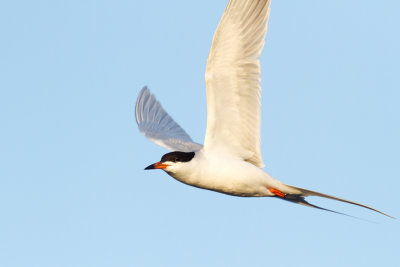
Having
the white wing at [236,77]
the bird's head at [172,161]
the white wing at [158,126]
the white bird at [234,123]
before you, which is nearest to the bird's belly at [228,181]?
the white bird at [234,123]

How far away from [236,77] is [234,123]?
0.77 meters

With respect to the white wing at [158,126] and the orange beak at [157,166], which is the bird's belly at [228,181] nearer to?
the orange beak at [157,166]

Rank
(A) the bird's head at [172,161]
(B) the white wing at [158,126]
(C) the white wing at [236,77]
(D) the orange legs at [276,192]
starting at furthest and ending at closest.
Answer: (B) the white wing at [158,126] → (D) the orange legs at [276,192] → (A) the bird's head at [172,161] → (C) the white wing at [236,77]

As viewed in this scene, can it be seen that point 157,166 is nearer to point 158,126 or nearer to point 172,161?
point 172,161

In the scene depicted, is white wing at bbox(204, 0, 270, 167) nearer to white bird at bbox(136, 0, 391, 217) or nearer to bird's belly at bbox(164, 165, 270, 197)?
white bird at bbox(136, 0, 391, 217)

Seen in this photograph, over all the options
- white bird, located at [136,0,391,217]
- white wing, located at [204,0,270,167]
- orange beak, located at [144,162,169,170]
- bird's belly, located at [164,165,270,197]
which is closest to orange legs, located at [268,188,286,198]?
white bird, located at [136,0,391,217]

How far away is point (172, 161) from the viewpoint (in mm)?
10102

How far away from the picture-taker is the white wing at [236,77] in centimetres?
980

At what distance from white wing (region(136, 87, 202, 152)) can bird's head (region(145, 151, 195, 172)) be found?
2.38 feet

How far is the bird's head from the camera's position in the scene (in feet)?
33.0

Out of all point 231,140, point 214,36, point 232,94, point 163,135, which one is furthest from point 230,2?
point 163,135

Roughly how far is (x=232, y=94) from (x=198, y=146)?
4.51 ft

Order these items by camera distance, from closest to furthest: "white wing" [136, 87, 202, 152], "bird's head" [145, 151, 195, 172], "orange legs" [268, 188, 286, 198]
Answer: "bird's head" [145, 151, 195, 172]
"orange legs" [268, 188, 286, 198]
"white wing" [136, 87, 202, 152]

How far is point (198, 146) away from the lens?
1117 cm
